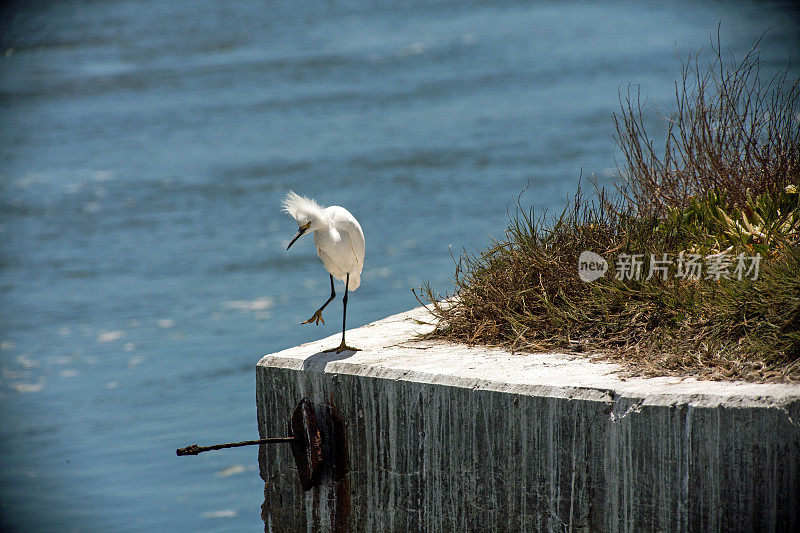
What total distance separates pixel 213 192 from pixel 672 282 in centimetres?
1574

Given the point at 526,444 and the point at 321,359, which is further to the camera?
the point at 321,359

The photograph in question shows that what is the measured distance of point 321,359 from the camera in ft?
14.3

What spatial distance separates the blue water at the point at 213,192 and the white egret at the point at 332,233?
2.34 m

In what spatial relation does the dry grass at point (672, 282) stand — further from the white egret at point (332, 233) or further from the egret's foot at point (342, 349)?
the white egret at point (332, 233)

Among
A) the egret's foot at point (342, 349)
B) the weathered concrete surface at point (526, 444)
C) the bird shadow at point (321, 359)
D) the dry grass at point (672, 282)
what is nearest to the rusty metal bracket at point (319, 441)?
the weathered concrete surface at point (526, 444)

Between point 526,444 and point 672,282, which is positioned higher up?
point 672,282

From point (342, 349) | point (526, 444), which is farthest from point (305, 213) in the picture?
point (526, 444)

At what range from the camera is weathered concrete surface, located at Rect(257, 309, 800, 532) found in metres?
3.26

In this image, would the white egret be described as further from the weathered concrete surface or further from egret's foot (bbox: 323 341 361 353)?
the weathered concrete surface

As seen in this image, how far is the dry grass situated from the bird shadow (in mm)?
633

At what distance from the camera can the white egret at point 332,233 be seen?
4262 millimetres

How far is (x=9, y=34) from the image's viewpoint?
2261 cm

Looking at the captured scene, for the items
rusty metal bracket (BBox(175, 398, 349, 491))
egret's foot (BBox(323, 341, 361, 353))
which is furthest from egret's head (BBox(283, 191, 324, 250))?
rusty metal bracket (BBox(175, 398, 349, 491))

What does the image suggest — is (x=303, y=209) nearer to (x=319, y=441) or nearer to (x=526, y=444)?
(x=319, y=441)
